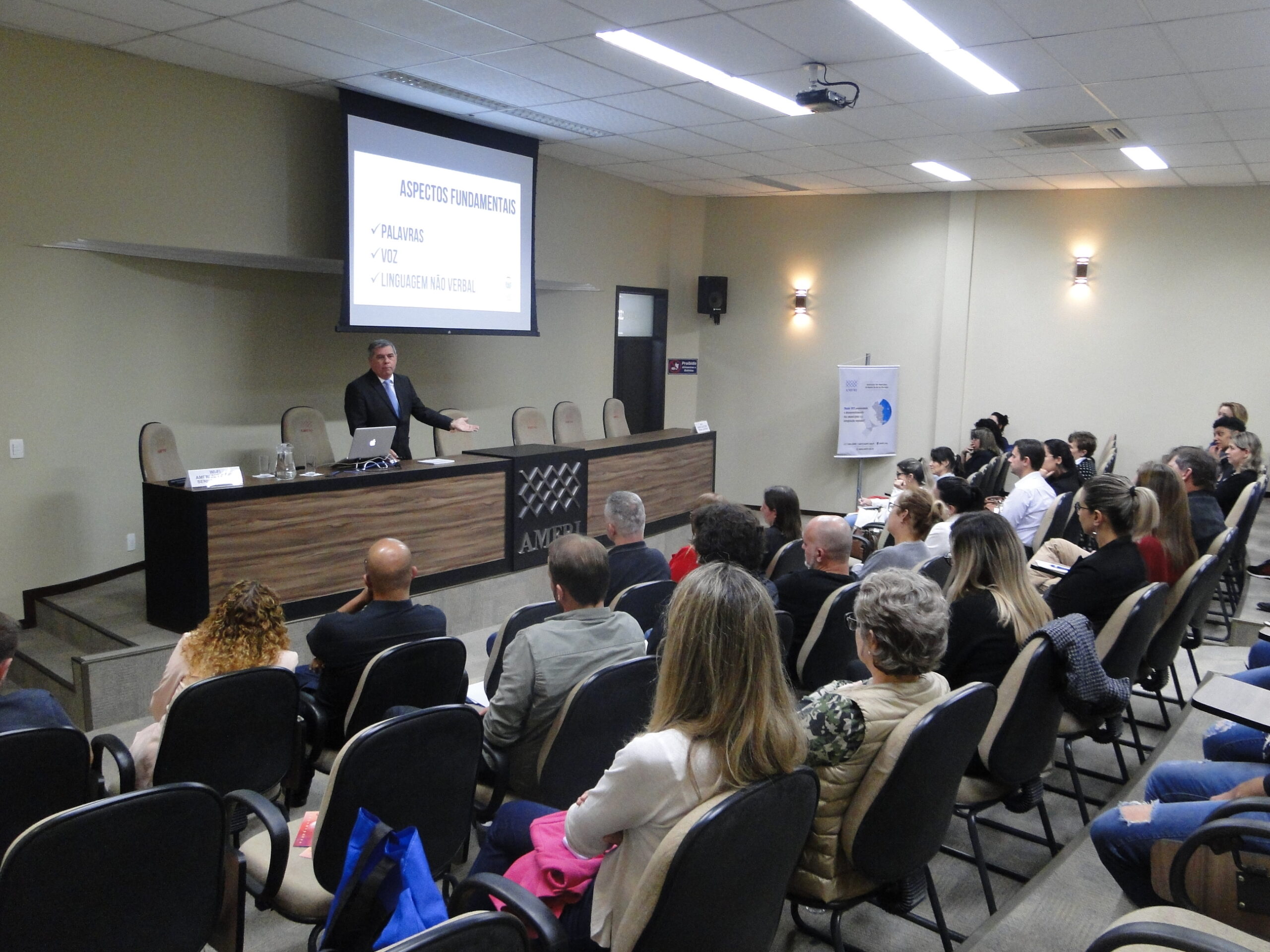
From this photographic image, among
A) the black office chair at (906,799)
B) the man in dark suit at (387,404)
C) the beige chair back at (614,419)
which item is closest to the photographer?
the black office chair at (906,799)

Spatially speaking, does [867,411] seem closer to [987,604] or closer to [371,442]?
[371,442]

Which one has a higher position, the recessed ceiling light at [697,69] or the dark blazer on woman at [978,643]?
the recessed ceiling light at [697,69]

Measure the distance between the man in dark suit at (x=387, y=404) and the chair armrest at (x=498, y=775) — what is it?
338 centimetres

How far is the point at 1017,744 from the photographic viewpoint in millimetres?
2535

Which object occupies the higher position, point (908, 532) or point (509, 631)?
point (908, 532)

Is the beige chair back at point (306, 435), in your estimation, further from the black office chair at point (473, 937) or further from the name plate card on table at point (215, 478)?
the black office chair at point (473, 937)

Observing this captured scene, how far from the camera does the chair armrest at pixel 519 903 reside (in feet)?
5.23

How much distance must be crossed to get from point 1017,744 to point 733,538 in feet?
4.21

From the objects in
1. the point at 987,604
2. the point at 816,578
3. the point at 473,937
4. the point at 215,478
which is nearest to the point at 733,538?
the point at 816,578

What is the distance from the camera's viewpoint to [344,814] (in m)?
2.01

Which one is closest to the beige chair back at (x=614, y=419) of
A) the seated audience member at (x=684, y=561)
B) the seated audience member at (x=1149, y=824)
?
the seated audience member at (x=684, y=561)

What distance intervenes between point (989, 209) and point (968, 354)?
1420 millimetres

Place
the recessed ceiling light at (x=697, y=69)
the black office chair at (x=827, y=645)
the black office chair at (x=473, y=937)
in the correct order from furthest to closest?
the recessed ceiling light at (x=697, y=69)
the black office chair at (x=827, y=645)
the black office chair at (x=473, y=937)

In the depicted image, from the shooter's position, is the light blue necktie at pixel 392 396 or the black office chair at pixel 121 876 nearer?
the black office chair at pixel 121 876
